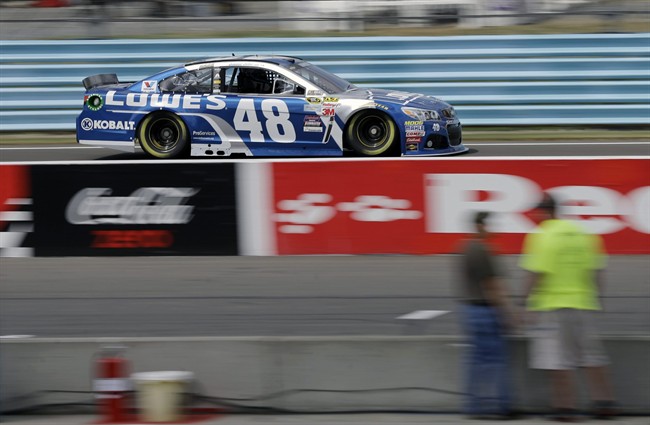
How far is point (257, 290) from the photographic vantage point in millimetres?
9023

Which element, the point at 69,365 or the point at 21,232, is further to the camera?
the point at 21,232

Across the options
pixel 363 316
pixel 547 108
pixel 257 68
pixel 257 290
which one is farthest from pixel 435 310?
pixel 547 108

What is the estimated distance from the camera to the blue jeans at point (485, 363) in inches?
243

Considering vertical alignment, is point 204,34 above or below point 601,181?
above

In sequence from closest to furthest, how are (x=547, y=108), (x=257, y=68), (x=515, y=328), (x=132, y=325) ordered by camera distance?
(x=515, y=328) < (x=132, y=325) < (x=257, y=68) < (x=547, y=108)

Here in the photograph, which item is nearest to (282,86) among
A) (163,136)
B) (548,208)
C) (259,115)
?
(259,115)

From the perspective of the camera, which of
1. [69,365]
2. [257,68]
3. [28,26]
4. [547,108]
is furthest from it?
[28,26]

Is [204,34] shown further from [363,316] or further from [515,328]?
[515,328]

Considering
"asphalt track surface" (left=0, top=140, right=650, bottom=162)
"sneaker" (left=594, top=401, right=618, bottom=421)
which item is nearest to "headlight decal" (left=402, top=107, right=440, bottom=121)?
"asphalt track surface" (left=0, top=140, right=650, bottom=162)

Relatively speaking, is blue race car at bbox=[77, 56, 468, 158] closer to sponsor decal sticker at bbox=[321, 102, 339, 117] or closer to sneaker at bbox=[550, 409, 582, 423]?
sponsor decal sticker at bbox=[321, 102, 339, 117]

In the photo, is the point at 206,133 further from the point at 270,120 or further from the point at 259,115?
the point at 270,120

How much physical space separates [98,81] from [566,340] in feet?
31.2

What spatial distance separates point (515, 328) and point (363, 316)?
220cm

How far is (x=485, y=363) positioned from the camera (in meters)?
6.23
